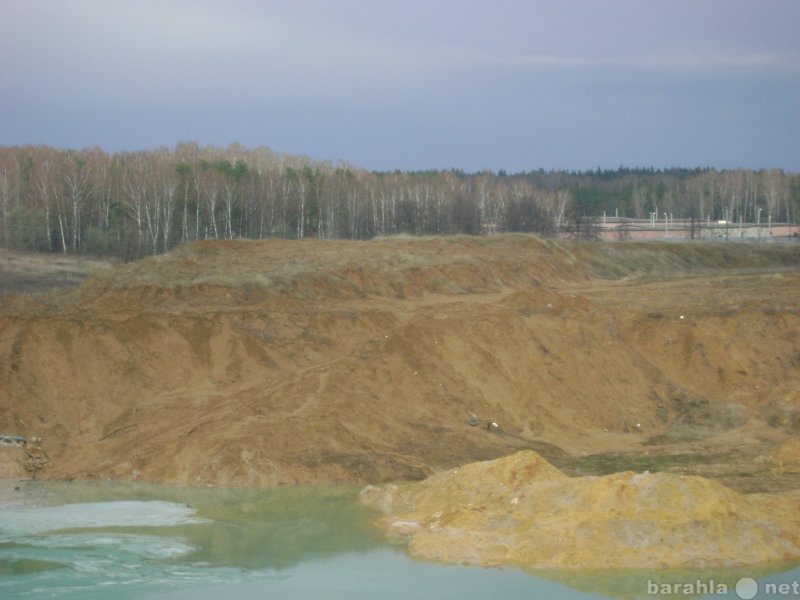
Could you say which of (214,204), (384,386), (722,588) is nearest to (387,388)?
(384,386)

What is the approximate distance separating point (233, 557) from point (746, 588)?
790 centimetres

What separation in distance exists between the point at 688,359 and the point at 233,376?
48.7 feet

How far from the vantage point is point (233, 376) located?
27766mm

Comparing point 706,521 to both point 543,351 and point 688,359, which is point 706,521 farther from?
point 688,359

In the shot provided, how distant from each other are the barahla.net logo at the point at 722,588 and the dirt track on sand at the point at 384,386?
6.51 meters

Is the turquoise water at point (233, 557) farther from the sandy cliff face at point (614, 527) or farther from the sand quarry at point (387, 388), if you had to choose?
the sand quarry at point (387, 388)

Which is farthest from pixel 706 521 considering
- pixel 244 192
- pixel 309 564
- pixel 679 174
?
pixel 679 174

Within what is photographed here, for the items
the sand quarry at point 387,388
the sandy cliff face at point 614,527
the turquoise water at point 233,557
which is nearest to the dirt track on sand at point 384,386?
the sand quarry at point 387,388

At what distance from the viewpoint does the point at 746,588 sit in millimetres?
13195

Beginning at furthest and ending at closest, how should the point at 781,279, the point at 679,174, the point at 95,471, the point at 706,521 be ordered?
the point at 679,174, the point at 781,279, the point at 95,471, the point at 706,521

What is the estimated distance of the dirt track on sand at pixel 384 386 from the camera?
2220cm

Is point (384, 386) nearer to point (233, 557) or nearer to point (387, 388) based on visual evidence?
point (387, 388)

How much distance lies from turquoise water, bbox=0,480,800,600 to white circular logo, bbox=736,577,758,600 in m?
0.10

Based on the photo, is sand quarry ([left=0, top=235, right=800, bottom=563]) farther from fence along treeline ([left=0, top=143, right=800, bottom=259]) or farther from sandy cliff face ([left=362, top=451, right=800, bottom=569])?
fence along treeline ([left=0, top=143, right=800, bottom=259])
